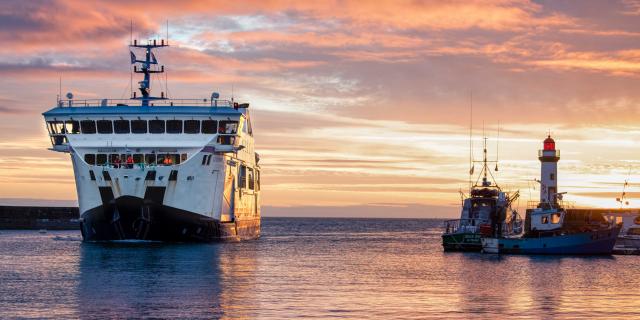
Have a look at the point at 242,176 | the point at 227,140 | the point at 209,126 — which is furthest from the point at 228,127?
the point at 242,176

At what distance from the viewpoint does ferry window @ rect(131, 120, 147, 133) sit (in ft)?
251

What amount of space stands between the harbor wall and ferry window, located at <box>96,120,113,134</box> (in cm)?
8601

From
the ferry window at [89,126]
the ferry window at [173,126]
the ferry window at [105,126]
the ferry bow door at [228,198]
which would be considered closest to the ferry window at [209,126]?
the ferry window at [173,126]

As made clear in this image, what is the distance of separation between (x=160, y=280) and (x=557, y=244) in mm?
34894

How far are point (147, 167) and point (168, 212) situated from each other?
379cm

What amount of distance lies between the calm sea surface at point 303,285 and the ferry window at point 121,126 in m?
9.26

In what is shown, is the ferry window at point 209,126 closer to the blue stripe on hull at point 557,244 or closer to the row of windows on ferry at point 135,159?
the row of windows on ferry at point 135,159

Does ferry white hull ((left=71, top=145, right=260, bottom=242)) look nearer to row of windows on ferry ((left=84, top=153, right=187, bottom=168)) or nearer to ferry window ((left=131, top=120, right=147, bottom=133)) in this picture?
row of windows on ferry ((left=84, top=153, right=187, bottom=168))

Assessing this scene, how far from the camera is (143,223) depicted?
74.1 meters

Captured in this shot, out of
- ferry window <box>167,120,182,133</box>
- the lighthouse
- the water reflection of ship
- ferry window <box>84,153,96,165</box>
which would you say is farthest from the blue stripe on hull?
ferry window <box>84,153,96,165</box>

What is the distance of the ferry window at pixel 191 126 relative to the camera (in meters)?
76.9

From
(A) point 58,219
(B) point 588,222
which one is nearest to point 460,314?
(B) point 588,222

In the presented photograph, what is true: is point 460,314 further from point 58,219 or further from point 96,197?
point 58,219

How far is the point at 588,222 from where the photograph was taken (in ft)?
306
